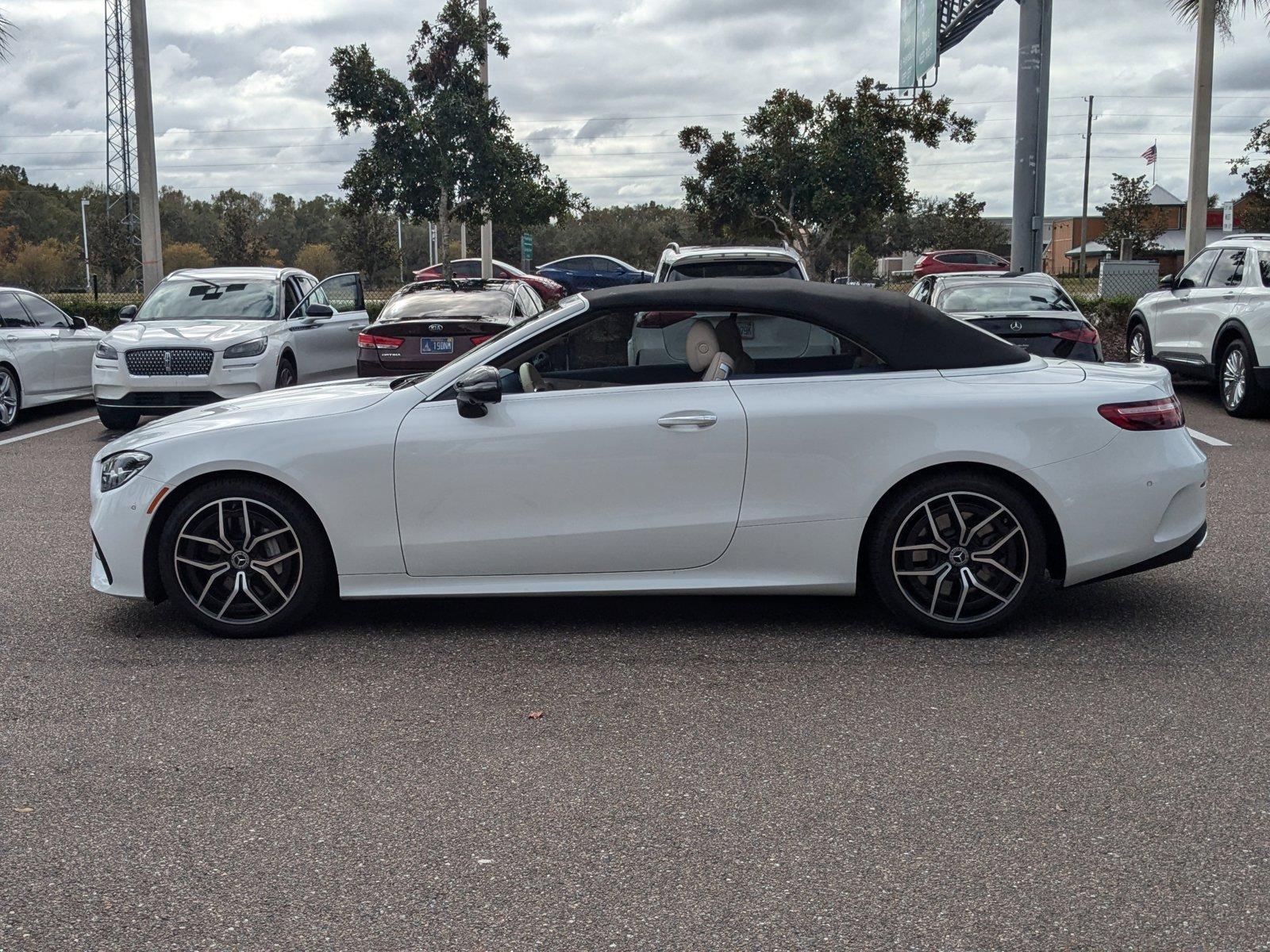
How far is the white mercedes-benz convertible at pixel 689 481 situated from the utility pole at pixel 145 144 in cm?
1636

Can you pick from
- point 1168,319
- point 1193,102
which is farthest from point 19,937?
point 1193,102

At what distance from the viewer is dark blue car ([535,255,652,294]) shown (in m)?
38.4

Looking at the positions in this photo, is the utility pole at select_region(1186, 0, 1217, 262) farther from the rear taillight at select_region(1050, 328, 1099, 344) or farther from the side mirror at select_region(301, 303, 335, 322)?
the side mirror at select_region(301, 303, 335, 322)

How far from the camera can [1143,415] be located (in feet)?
18.2

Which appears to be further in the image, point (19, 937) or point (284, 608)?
point (284, 608)

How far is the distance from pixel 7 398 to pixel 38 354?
0.80 meters

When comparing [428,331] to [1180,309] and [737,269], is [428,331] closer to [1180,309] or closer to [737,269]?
[737,269]

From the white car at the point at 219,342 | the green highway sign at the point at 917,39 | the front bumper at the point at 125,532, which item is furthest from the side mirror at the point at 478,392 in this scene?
the green highway sign at the point at 917,39

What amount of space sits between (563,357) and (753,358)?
820 mm

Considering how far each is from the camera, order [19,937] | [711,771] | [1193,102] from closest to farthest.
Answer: [19,937] → [711,771] → [1193,102]

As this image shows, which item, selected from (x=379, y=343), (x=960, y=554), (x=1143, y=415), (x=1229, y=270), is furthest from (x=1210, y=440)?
(x=379, y=343)

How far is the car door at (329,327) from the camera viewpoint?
1407 cm

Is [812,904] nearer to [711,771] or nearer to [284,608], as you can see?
[711,771]

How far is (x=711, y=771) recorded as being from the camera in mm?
4168
